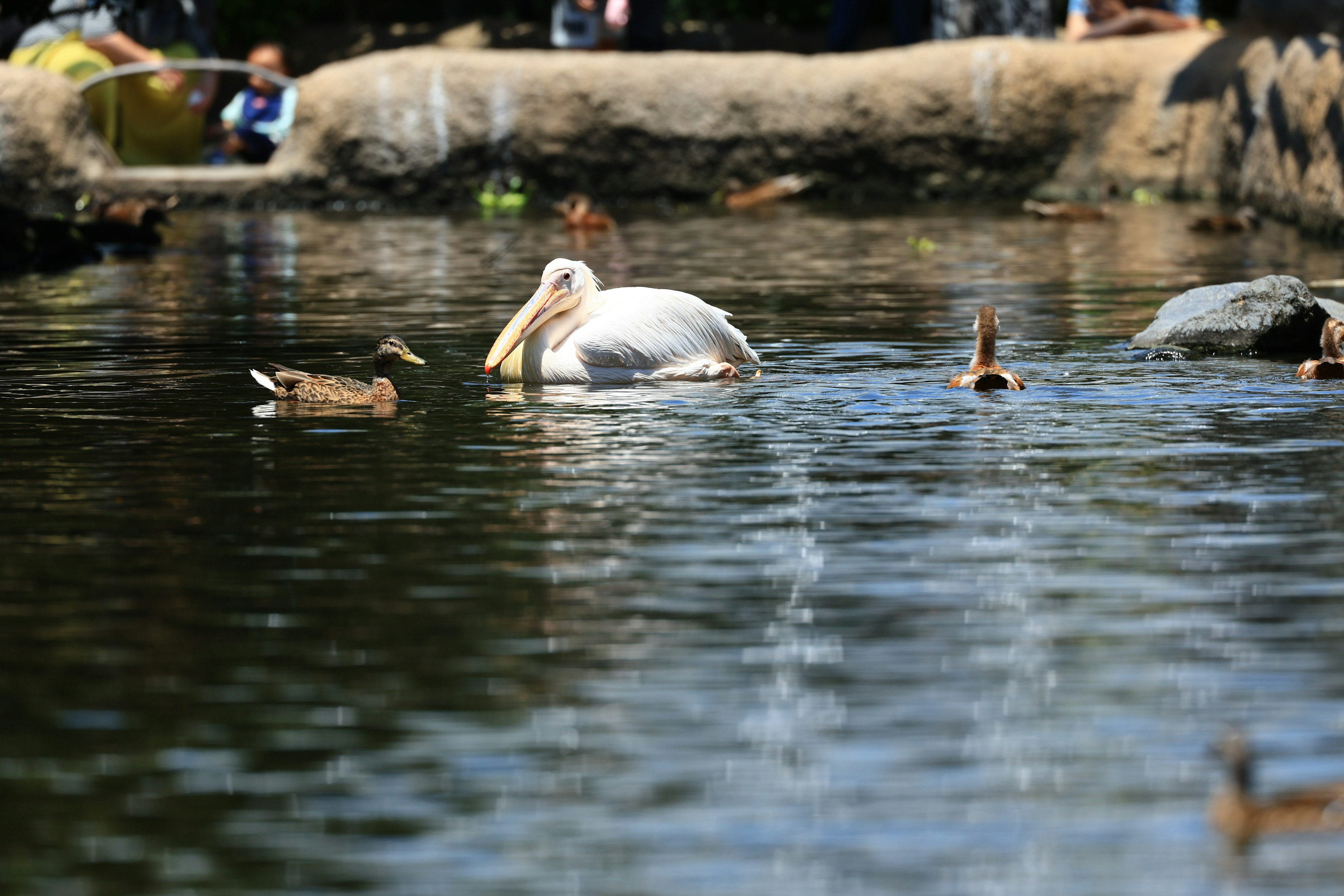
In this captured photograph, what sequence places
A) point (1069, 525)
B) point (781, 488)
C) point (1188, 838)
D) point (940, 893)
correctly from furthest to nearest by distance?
point (781, 488) → point (1069, 525) → point (1188, 838) → point (940, 893)

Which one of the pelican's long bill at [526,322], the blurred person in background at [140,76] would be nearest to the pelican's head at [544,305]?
the pelican's long bill at [526,322]

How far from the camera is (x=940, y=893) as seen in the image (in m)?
4.38

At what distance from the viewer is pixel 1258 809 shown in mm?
4570

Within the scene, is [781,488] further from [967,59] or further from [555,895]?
[967,59]

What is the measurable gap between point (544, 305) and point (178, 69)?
17.6 m

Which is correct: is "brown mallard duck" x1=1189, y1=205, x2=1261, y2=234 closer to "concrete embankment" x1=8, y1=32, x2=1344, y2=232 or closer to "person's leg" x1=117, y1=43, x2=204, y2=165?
"concrete embankment" x1=8, y1=32, x2=1344, y2=232

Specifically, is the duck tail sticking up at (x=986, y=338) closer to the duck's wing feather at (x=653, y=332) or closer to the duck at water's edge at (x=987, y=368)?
the duck at water's edge at (x=987, y=368)

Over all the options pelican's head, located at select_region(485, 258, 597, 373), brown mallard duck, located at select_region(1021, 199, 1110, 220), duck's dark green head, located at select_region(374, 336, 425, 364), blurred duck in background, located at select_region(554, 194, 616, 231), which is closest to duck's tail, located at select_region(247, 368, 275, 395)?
duck's dark green head, located at select_region(374, 336, 425, 364)

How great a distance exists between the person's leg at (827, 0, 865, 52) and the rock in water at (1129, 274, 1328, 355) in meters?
16.0

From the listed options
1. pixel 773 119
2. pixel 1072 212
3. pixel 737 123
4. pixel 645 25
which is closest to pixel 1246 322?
pixel 1072 212

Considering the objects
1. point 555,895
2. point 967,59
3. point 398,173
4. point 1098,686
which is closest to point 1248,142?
point 967,59

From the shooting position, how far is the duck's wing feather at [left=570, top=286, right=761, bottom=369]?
36.3 ft

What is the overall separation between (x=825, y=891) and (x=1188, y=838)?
0.79 m

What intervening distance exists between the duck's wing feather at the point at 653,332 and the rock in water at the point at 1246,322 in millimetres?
2388
